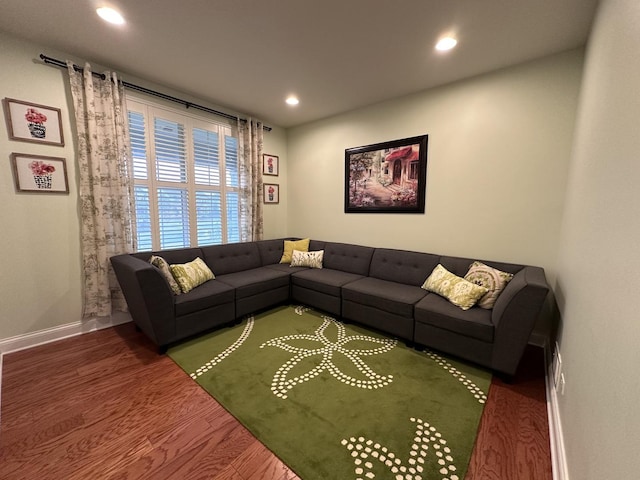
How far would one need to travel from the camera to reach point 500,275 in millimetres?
2242

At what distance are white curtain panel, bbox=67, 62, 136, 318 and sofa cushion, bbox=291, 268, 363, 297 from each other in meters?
1.95

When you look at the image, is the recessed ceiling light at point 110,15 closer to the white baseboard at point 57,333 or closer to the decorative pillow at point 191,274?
Answer: the decorative pillow at point 191,274

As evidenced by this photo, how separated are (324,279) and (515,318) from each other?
1.85m

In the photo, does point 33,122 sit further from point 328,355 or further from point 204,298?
point 328,355

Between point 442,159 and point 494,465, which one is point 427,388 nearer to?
point 494,465

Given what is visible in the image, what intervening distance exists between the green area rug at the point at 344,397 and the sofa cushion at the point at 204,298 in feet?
1.08

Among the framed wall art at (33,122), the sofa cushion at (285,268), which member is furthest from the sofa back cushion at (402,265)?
the framed wall art at (33,122)

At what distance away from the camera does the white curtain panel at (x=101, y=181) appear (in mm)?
2428

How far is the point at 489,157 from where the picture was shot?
101 inches

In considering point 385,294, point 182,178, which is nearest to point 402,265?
point 385,294

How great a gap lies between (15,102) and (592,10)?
4423mm

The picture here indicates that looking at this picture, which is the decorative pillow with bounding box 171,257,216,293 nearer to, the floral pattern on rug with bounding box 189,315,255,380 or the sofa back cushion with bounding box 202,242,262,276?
the sofa back cushion with bounding box 202,242,262,276

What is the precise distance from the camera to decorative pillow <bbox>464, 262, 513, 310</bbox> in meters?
2.18

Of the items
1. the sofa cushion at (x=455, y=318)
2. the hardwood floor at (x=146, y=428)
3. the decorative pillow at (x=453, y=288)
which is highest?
the decorative pillow at (x=453, y=288)
